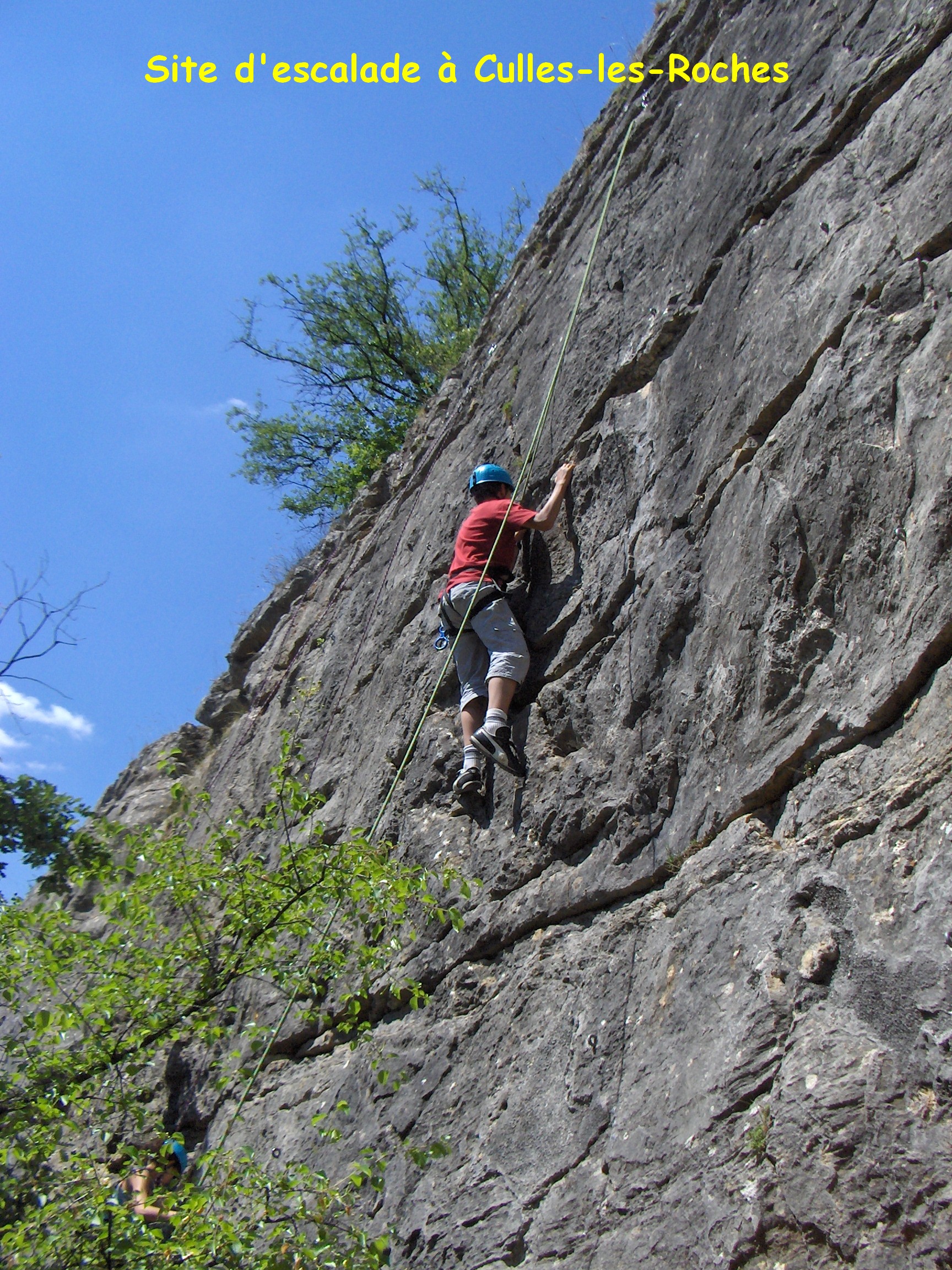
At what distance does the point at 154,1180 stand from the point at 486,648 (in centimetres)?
362

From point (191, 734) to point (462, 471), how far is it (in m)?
5.85

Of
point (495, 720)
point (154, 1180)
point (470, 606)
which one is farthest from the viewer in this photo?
point (470, 606)

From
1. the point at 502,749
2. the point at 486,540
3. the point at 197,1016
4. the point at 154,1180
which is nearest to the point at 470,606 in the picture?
the point at 486,540

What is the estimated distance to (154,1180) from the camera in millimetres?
6070

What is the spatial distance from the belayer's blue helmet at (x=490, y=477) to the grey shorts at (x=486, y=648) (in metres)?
0.94

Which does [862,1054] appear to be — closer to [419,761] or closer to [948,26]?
[419,761]

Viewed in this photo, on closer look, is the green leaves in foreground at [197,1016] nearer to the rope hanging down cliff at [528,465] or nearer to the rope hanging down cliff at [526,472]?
the rope hanging down cliff at [526,472]

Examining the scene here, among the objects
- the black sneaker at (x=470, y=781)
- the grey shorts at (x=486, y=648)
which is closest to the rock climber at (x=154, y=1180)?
the black sneaker at (x=470, y=781)

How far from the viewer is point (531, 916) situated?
4.89 m

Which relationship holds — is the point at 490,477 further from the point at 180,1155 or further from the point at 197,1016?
the point at 180,1155

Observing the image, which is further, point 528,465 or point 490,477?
point 528,465

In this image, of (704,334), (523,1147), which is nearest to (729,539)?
(704,334)

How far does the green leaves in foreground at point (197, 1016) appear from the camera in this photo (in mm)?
3943

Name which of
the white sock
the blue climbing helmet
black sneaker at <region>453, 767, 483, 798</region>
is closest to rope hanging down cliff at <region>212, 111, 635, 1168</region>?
the blue climbing helmet
